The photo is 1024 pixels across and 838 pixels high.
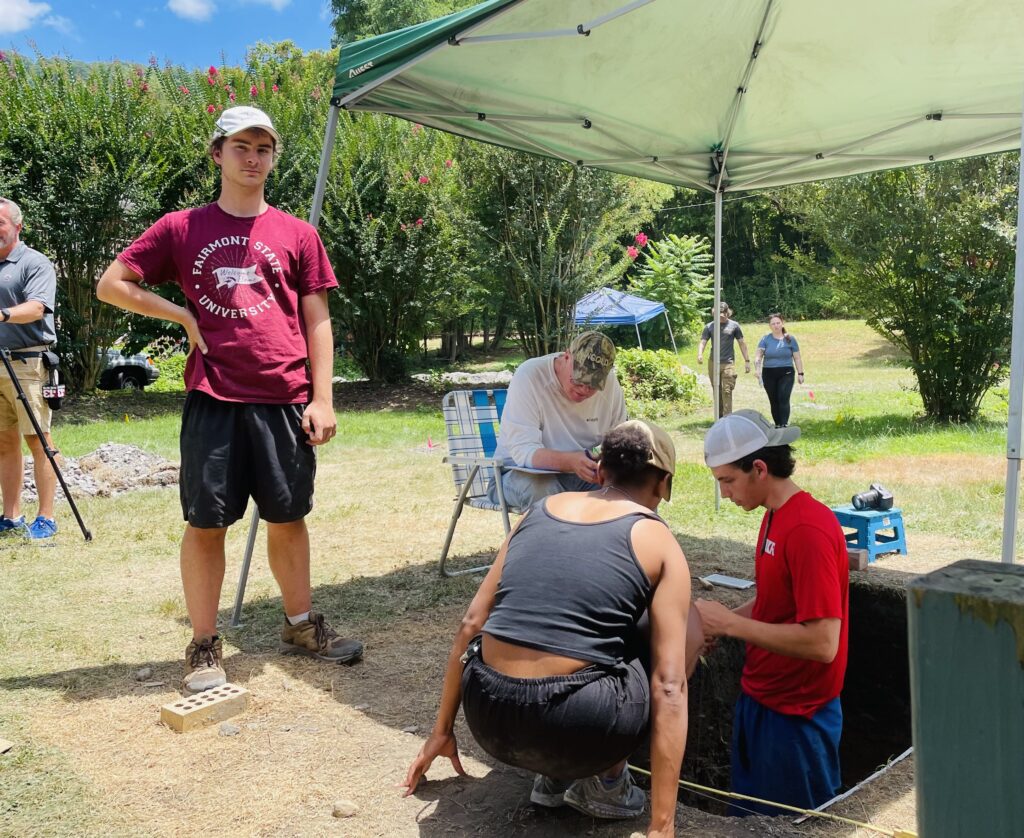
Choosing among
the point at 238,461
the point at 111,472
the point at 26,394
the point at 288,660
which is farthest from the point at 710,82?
the point at 111,472

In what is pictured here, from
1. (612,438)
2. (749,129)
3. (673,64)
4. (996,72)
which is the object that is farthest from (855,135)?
(612,438)

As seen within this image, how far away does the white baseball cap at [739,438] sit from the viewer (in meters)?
2.79

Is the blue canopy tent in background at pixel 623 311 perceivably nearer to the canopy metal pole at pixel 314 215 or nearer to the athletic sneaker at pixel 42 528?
the athletic sneaker at pixel 42 528

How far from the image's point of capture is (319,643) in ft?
12.5

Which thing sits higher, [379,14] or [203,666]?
[379,14]

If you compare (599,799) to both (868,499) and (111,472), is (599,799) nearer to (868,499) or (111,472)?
(868,499)

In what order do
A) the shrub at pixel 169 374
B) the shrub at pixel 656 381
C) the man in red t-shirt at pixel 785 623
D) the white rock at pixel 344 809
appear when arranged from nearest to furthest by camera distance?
the white rock at pixel 344 809 < the man in red t-shirt at pixel 785 623 < the shrub at pixel 656 381 < the shrub at pixel 169 374

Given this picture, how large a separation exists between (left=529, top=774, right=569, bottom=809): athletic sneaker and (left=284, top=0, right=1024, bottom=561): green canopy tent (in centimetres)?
271

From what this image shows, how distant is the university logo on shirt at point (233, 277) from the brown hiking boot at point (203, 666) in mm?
1251

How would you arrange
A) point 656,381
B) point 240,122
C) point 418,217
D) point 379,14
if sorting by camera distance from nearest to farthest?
point 240,122 → point 418,217 → point 656,381 → point 379,14

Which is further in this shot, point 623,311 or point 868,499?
point 623,311

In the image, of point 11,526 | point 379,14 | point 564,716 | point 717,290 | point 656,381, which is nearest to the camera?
point 564,716

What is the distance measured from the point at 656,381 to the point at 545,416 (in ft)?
A: 33.8

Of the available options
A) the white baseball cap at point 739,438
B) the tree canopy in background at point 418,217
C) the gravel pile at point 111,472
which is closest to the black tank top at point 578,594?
the white baseball cap at point 739,438
